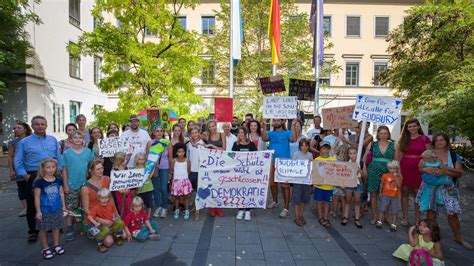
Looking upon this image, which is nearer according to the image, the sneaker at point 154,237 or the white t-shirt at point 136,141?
the sneaker at point 154,237

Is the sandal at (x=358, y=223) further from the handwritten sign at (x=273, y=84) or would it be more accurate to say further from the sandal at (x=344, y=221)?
the handwritten sign at (x=273, y=84)

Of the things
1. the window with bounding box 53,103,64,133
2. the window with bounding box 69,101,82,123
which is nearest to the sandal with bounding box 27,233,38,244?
the window with bounding box 53,103,64,133

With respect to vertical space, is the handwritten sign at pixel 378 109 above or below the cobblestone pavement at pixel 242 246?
above

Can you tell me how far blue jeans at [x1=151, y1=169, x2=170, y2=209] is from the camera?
19.4ft

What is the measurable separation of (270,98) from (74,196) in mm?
4581

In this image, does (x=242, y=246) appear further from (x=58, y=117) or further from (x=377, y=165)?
(x=58, y=117)

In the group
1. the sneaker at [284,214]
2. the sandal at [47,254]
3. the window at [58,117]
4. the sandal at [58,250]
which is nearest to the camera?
the sandal at [47,254]

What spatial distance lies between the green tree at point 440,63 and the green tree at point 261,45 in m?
5.40

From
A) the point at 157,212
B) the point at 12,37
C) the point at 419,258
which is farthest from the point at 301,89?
the point at 12,37

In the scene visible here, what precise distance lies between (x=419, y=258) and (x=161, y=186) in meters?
4.42

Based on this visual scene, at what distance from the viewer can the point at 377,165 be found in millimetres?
5523

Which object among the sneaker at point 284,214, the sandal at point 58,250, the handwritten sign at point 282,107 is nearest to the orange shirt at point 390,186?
the sneaker at point 284,214

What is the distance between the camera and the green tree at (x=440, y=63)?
1026 cm

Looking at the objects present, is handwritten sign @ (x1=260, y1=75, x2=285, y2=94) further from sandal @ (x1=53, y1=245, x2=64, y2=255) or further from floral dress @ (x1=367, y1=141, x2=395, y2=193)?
sandal @ (x1=53, y1=245, x2=64, y2=255)
